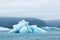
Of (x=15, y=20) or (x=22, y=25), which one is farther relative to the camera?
(x=15, y=20)

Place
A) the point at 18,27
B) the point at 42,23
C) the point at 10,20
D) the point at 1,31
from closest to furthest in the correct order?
the point at 18,27
the point at 1,31
the point at 42,23
the point at 10,20

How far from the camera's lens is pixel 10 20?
3002cm

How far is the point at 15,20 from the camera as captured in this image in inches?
1168

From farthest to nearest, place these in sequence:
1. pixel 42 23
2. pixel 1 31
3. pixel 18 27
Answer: pixel 42 23 < pixel 1 31 < pixel 18 27

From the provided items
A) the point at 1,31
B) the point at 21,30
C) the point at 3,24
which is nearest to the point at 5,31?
the point at 1,31

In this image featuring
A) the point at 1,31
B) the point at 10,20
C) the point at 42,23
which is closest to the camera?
the point at 1,31

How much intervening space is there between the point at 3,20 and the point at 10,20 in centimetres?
92

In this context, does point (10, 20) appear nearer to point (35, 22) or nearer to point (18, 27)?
point (35, 22)

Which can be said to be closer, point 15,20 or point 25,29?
point 25,29

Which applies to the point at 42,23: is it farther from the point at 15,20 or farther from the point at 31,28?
the point at 31,28

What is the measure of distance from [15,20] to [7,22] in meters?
1.07

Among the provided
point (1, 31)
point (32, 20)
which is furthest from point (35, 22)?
point (1, 31)

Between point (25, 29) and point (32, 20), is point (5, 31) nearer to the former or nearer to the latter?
point (32, 20)

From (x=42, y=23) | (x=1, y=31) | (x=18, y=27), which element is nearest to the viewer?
(x=18, y=27)
